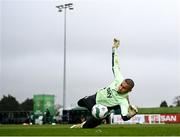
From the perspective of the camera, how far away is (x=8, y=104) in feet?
352

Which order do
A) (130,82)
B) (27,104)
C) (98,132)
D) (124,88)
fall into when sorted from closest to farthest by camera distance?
(98,132) < (130,82) < (124,88) < (27,104)

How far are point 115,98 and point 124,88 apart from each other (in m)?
0.49

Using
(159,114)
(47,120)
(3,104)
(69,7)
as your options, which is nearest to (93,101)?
(47,120)

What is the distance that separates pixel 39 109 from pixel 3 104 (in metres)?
58.6

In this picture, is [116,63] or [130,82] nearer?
[130,82]

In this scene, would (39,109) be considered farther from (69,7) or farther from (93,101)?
(93,101)

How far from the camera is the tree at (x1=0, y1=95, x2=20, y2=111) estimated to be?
105 metres

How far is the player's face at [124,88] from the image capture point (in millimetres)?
17219

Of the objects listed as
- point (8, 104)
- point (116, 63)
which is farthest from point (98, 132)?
point (8, 104)

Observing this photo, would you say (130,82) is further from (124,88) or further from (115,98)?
(115,98)

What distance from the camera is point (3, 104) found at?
347 ft

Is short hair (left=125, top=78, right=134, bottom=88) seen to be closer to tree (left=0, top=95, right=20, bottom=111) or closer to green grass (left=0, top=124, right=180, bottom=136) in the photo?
green grass (left=0, top=124, right=180, bottom=136)

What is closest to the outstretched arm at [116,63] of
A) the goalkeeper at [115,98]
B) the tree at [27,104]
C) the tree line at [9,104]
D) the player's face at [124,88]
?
the goalkeeper at [115,98]

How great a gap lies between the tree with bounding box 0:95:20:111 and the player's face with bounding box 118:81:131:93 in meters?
88.5
